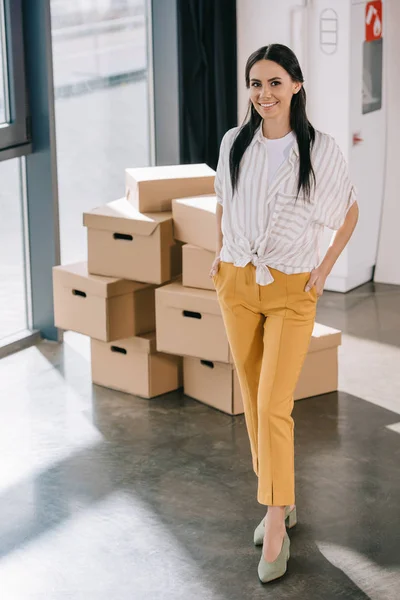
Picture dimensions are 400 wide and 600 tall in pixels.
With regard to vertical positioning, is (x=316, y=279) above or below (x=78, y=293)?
above

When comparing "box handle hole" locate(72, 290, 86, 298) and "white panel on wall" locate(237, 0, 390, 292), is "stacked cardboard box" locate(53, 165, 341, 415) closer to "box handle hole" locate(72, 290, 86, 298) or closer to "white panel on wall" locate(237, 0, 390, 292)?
"box handle hole" locate(72, 290, 86, 298)

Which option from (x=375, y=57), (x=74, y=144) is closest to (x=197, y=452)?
(x=74, y=144)

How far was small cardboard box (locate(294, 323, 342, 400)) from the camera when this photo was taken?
4.37 m

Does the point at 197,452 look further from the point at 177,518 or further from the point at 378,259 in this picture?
the point at 378,259

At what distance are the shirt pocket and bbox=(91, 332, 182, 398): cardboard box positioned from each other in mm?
1629

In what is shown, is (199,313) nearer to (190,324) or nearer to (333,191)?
(190,324)

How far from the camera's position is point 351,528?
3293 mm

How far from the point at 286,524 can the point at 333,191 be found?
1.09 meters

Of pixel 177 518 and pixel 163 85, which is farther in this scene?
pixel 163 85

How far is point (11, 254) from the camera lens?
16.9 feet

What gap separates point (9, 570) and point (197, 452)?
39.9 inches

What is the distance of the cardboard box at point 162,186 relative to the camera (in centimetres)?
440

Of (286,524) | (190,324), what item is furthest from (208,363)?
(286,524)

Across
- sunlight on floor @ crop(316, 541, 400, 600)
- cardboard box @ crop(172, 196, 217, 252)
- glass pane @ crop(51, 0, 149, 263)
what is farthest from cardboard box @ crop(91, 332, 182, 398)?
sunlight on floor @ crop(316, 541, 400, 600)
